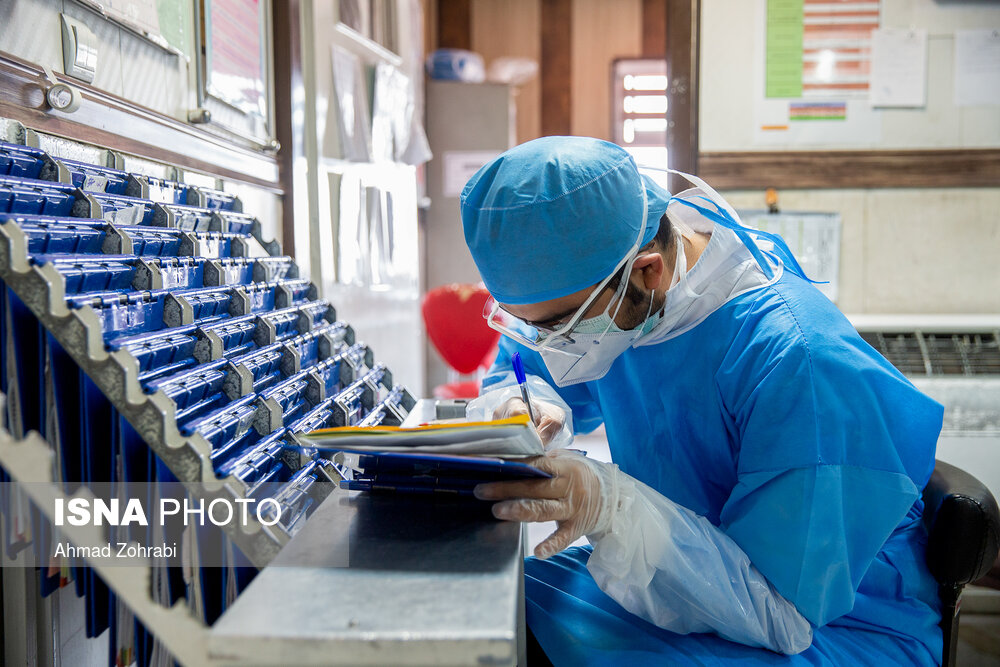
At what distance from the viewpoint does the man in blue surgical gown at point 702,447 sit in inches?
39.2

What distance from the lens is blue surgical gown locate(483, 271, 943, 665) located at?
1.00 meters

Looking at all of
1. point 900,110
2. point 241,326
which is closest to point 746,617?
point 241,326

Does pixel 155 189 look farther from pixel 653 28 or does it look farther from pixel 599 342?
pixel 653 28

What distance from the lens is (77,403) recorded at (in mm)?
836

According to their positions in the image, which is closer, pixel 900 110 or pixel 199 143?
pixel 199 143

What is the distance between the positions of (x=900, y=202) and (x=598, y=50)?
3489 millimetres

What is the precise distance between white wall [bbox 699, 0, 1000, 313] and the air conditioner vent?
370mm

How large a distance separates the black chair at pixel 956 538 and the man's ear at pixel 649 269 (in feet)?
1.77

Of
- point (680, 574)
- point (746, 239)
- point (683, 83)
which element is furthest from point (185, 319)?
point (683, 83)

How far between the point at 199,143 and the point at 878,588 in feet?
5.23

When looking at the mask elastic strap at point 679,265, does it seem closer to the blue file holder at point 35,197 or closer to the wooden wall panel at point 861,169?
the blue file holder at point 35,197

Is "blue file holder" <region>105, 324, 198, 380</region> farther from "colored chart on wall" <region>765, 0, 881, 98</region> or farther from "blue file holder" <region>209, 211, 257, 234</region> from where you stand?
"colored chart on wall" <region>765, 0, 881, 98</region>

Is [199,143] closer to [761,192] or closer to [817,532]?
[817,532]

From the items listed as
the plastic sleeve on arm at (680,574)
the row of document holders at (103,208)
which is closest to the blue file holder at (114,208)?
the row of document holders at (103,208)
